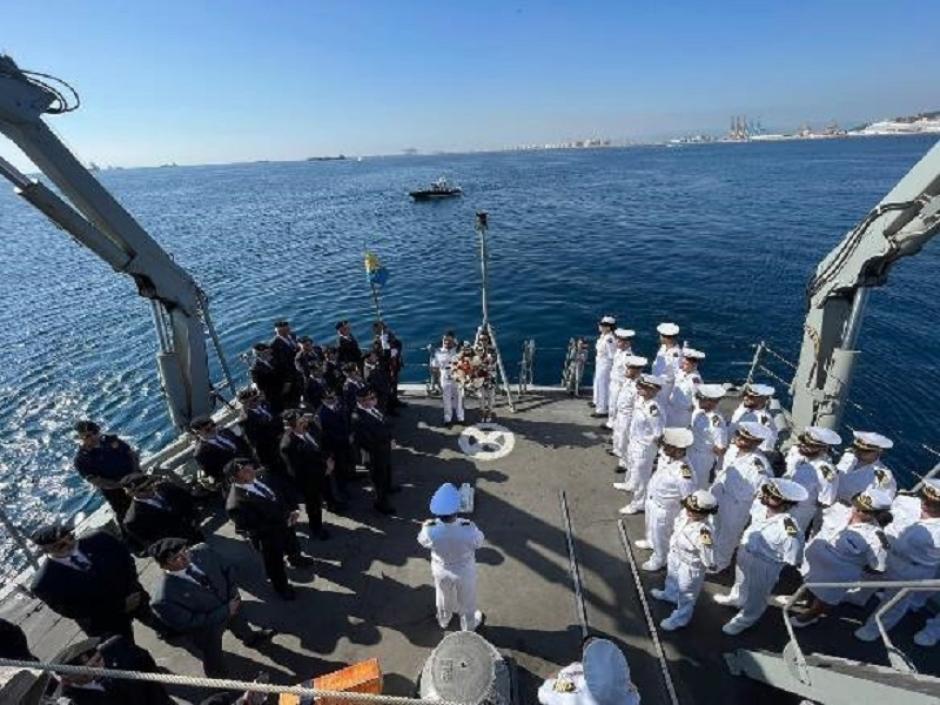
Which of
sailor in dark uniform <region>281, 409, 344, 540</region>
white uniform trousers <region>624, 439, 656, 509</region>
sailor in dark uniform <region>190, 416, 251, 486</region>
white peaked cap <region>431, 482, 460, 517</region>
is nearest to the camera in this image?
white peaked cap <region>431, 482, 460, 517</region>

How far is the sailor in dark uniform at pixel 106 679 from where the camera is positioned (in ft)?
14.1

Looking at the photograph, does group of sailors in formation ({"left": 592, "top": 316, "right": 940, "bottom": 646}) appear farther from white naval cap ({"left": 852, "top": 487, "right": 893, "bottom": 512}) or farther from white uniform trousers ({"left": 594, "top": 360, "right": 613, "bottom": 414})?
white uniform trousers ({"left": 594, "top": 360, "right": 613, "bottom": 414})

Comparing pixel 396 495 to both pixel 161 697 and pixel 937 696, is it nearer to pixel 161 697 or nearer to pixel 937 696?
pixel 161 697

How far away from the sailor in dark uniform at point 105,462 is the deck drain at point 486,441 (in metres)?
5.94

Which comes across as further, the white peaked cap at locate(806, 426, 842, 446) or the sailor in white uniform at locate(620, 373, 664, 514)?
the sailor in white uniform at locate(620, 373, 664, 514)

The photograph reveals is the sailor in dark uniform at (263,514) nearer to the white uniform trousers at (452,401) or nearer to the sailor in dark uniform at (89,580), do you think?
the sailor in dark uniform at (89,580)

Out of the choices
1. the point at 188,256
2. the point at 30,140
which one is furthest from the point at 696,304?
the point at 188,256

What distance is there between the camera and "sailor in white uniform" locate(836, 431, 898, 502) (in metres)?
7.35

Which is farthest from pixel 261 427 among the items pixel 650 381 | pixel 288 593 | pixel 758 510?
pixel 758 510

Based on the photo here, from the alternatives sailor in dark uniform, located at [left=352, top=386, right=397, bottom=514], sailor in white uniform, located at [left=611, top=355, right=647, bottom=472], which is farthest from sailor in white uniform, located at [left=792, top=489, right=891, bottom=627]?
sailor in dark uniform, located at [left=352, top=386, right=397, bottom=514]

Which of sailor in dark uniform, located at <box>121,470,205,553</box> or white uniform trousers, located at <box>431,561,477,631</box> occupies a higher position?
sailor in dark uniform, located at <box>121,470,205,553</box>

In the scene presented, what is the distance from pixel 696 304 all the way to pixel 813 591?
1014 inches

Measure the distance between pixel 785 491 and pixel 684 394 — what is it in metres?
3.84

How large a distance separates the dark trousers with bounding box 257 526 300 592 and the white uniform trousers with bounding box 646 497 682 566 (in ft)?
17.3
